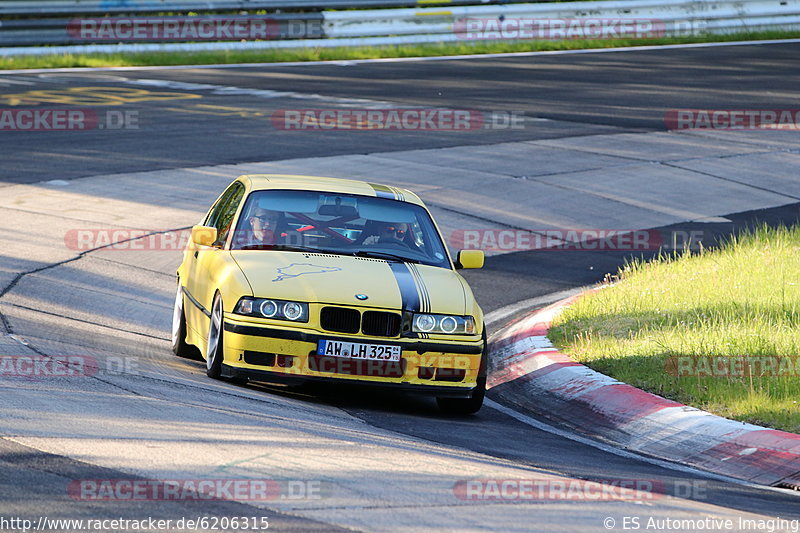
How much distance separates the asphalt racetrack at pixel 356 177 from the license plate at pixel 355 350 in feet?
1.24

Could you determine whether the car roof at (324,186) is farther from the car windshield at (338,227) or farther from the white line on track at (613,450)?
the white line on track at (613,450)

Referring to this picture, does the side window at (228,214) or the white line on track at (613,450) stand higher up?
the side window at (228,214)

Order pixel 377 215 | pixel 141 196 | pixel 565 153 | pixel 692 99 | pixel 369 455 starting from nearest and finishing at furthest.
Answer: pixel 369 455 → pixel 377 215 → pixel 141 196 → pixel 565 153 → pixel 692 99

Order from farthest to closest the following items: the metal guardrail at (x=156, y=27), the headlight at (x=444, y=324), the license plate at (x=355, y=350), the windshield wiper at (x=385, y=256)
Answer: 1. the metal guardrail at (x=156, y=27)
2. the windshield wiper at (x=385, y=256)
3. the headlight at (x=444, y=324)
4. the license plate at (x=355, y=350)

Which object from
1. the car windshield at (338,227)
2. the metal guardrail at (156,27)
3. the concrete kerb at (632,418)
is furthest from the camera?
the metal guardrail at (156,27)

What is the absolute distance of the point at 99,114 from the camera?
835 inches

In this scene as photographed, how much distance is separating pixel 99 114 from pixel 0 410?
15.3m

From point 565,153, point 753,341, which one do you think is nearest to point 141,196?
point 565,153

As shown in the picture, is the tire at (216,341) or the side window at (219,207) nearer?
the tire at (216,341)

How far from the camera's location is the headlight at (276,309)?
313 inches

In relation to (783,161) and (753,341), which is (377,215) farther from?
(783,161)

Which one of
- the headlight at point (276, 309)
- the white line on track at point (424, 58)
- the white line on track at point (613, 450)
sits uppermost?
the white line on track at point (424, 58)

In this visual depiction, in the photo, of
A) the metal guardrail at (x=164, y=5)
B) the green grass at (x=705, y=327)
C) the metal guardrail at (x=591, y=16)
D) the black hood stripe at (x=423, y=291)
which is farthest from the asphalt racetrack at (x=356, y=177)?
the metal guardrail at (x=164, y=5)

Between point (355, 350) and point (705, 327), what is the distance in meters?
3.23
